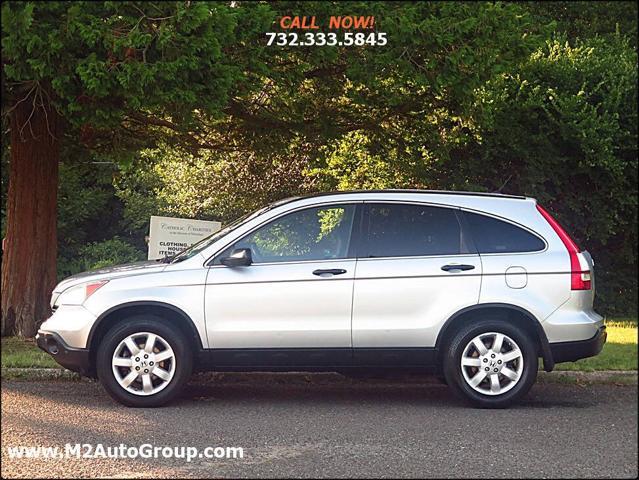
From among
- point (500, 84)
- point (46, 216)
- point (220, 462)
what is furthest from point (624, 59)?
point (220, 462)

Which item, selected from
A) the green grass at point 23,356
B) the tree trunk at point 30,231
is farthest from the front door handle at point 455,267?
the tree trunk at point 30,231

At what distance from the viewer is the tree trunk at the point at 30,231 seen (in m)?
12.7

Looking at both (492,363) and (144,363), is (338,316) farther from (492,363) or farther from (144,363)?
(144,363)

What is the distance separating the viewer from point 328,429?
7.48 m

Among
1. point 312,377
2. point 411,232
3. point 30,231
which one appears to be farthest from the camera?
point 30,231

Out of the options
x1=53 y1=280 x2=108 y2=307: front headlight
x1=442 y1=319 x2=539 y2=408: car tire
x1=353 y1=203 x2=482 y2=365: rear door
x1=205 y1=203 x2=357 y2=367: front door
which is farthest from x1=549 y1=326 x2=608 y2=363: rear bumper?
x1=53 y1=280 x2=108 y2=307: front headlight

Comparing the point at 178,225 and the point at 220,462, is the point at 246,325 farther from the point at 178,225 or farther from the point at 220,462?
the point at 178,225

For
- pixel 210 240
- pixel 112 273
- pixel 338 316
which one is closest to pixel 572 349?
pixel 338 316

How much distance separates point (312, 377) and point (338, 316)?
1691 mm

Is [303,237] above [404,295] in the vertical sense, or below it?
above

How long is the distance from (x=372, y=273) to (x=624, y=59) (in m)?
10.4

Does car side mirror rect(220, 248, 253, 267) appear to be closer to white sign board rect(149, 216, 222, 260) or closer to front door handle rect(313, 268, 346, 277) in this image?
front door handle rect(313, 268, 346, 277)

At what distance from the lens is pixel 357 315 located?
8.30m

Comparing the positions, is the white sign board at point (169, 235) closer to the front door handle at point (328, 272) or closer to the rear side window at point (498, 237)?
the front door handle at point (328, 272)
